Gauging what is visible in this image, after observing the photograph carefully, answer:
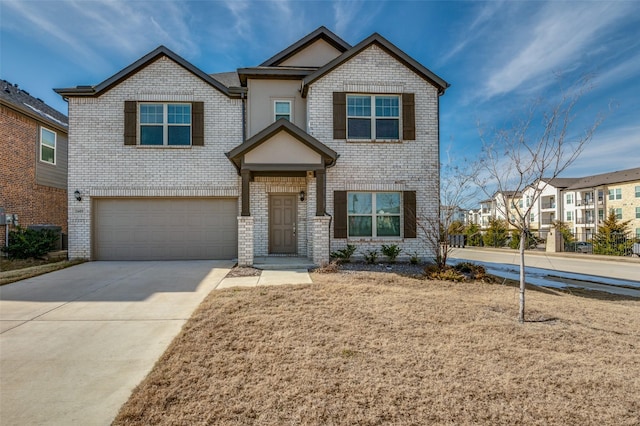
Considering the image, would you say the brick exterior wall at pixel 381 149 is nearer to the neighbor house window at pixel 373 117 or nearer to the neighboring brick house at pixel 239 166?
the neighboring brick house at pixel 239 166

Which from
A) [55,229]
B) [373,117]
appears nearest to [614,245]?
[373,117]

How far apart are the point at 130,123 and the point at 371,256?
9.11m

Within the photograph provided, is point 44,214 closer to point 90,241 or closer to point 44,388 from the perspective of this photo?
point 90,241

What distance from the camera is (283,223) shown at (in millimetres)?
11352

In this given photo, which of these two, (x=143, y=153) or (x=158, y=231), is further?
(x=158, y=231)

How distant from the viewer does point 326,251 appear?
31.0 feet

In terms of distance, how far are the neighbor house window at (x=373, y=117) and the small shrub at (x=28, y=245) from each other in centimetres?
1102

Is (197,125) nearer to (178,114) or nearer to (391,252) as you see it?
(178,114)

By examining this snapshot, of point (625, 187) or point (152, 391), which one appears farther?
point (625, 187)

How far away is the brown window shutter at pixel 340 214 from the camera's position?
10.6 metres

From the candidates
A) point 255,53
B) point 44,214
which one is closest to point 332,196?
point 255,53

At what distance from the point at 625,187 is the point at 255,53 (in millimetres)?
45190

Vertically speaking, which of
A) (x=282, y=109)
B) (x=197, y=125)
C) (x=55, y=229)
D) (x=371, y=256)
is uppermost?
(x=282, y=109)

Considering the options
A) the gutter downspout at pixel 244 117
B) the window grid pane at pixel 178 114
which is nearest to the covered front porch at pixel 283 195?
the gutter downspout at pixel 244 117
